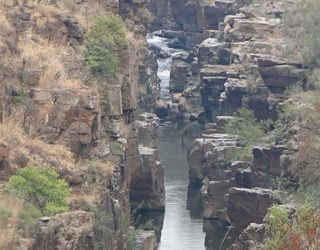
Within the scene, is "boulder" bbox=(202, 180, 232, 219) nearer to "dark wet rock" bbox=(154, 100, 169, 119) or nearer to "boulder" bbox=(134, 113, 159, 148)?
"boulder" bbox=(134, 113, 159, 148)

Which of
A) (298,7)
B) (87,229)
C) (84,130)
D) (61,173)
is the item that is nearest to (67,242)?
(87,229)

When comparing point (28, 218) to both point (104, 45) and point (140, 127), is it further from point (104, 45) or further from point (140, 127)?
point (140, 127)

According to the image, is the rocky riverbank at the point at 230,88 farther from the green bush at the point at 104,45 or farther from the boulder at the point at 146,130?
the green bush at the point at 104,45

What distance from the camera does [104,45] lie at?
161 feet

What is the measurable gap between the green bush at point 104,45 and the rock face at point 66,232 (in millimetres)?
13231

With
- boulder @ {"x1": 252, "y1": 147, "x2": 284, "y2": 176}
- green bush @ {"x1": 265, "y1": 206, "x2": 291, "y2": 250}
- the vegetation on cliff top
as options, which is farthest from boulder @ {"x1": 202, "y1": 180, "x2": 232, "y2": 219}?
the vegetation on cliff top

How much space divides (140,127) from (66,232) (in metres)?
31.8

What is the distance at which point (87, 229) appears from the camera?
34.6 meters

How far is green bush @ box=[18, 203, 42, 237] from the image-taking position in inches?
1293

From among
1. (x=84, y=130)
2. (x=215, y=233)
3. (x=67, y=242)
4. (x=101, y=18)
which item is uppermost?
(x=101, y=18)

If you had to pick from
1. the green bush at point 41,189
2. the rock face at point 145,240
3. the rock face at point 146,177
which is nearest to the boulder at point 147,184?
the rock face at point 146,177

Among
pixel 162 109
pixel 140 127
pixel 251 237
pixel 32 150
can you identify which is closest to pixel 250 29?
pixel 162 109

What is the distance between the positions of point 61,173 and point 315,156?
2092cm

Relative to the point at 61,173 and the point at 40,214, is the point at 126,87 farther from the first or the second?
the point at 40,214
